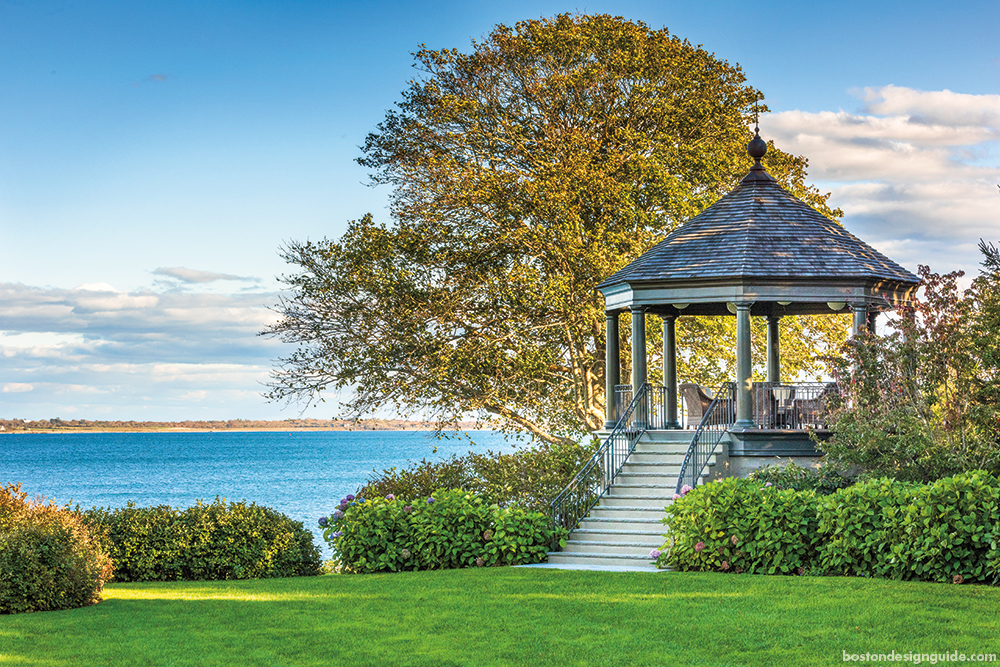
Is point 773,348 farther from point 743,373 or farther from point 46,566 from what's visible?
point 46,566

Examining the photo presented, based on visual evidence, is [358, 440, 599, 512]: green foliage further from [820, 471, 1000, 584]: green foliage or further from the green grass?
[820, 471, 1000, 584]: green foliage

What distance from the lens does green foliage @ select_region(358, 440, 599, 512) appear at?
17.8 meters

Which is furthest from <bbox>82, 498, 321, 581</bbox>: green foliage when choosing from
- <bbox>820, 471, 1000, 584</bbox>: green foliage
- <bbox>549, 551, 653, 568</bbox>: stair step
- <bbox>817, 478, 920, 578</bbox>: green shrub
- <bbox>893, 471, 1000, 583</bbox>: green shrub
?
<bbox>893, 471, 1000, 583</bbox>: green shrub

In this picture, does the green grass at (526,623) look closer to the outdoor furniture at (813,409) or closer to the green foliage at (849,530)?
the green foliage at (849,530)

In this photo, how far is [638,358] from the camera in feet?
63.9

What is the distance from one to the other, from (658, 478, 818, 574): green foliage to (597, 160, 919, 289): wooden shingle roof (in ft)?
16.8

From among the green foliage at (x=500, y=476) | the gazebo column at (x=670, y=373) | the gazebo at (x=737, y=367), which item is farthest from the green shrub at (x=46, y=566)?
the gazebo column at (x=670, y=373)

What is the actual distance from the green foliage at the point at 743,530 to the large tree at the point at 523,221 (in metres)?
10.0

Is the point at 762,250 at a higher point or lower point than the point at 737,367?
higher

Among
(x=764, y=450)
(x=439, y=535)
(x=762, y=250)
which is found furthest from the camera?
(x=762, y=250)

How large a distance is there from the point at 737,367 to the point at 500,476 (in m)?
4.88

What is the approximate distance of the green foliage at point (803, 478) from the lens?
51.2ft

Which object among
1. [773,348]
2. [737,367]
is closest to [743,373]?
[737,367]

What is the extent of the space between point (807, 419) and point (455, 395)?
31.2ft
